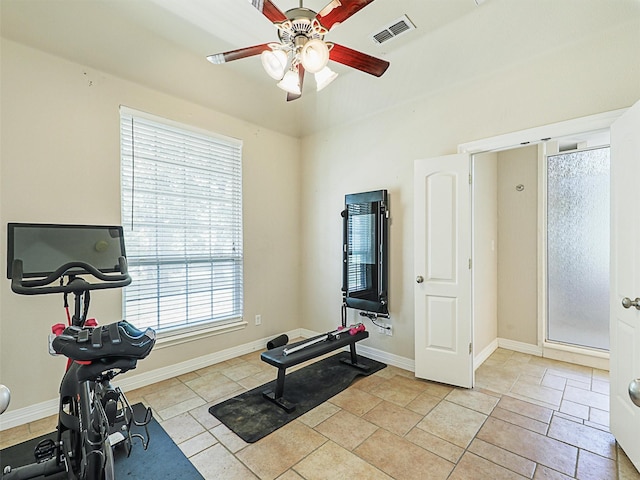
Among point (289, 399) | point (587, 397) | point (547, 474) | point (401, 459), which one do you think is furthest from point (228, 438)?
point (587, 397)

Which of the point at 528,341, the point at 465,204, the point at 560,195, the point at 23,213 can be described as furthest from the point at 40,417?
the point at 560,195

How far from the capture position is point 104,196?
2850mm

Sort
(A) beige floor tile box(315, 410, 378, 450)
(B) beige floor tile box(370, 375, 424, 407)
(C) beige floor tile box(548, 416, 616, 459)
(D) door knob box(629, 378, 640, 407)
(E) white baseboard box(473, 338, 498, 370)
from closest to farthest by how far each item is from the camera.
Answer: (D) door knob box(629, 378, 640, 407), (C) beige floor tile box(548, 416, 616, 459), (A) beige floor tile box(315, 410, 378, 450), (B) beige floor tile box(370, 375, 424, 407), (E) white baseboard box(473, 338, 498, 370)

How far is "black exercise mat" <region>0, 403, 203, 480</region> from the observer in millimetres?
1915

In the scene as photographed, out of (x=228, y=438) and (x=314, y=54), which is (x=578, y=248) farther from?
(x=228, y=438)

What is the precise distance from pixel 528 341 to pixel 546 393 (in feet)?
3.79

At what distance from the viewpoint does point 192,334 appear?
11.3ft

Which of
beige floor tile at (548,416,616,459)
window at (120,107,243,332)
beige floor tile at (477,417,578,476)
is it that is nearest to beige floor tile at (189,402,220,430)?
window at (120,107,243,332)

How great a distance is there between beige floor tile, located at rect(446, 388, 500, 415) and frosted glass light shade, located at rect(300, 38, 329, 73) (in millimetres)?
2836

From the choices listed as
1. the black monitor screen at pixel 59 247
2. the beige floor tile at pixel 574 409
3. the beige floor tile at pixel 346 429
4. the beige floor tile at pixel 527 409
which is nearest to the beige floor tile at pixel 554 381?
the beige floor tile at pixel 574 409

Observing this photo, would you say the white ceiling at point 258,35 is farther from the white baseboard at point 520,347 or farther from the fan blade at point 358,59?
the white baseboard at point 520,347

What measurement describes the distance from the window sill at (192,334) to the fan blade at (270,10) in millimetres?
2941

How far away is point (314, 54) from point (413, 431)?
103 inches

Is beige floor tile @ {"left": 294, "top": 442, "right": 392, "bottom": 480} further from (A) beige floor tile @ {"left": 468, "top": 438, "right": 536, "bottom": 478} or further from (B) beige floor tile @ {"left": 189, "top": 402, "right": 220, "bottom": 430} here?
(B) beige floor tile @ {"left": 189, "top": 402, "right": 220, "bottom": 430}
